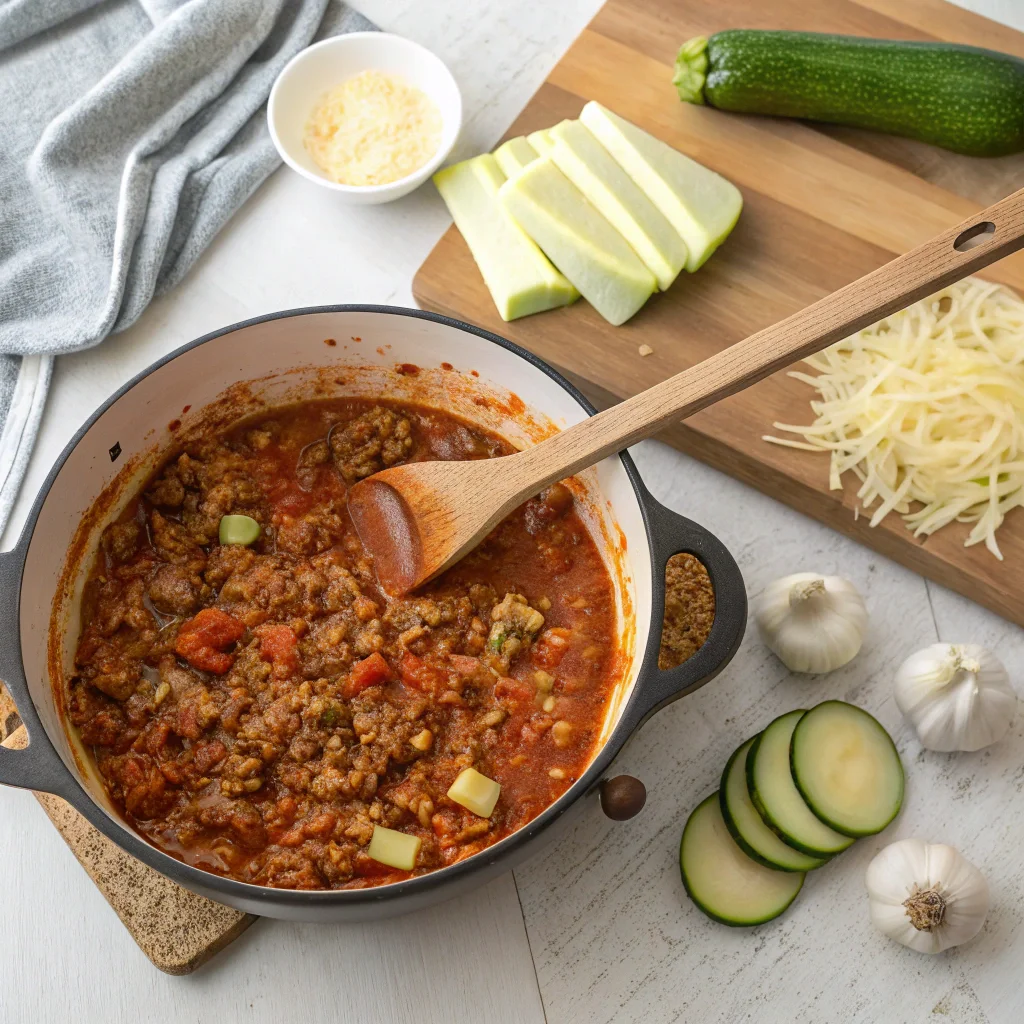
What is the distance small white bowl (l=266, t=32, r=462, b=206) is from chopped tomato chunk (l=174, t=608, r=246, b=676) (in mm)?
1652

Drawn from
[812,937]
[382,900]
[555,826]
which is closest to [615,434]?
[555,826]

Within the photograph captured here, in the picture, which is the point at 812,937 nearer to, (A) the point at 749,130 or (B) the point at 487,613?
(B) the point at 487,613

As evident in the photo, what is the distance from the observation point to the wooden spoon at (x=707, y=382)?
276cm

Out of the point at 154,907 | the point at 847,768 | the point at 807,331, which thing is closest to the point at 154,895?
the point at 154,907

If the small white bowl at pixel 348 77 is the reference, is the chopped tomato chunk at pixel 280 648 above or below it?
below

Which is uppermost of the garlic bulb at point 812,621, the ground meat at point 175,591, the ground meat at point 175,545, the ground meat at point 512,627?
the ground meat at point 175,545

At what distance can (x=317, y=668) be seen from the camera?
3.04 m

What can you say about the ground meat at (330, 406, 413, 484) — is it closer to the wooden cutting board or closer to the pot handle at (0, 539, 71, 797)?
the wooden cutting board

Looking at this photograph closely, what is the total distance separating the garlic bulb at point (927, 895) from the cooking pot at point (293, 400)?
931 millimetres

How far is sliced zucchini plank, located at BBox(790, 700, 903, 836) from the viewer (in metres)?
3.05

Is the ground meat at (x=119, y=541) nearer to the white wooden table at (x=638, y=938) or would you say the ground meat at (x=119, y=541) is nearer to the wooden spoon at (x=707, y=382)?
the white wooden table at (x=638, y=938)

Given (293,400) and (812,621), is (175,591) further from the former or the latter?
(812,621)

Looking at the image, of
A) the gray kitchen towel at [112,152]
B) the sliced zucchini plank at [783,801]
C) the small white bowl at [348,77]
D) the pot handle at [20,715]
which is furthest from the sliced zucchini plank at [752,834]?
the gray kitchen towel at [112,152]

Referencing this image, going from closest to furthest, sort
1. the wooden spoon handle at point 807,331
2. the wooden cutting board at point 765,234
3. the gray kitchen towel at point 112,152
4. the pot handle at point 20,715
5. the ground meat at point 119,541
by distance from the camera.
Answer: the pot handle at point 20,715
the wooden spoon handle at point 807,331
the ground meat at point 119,541
the wooden cutting board at point 765,234
the gray kitchen towel at point 112,152
